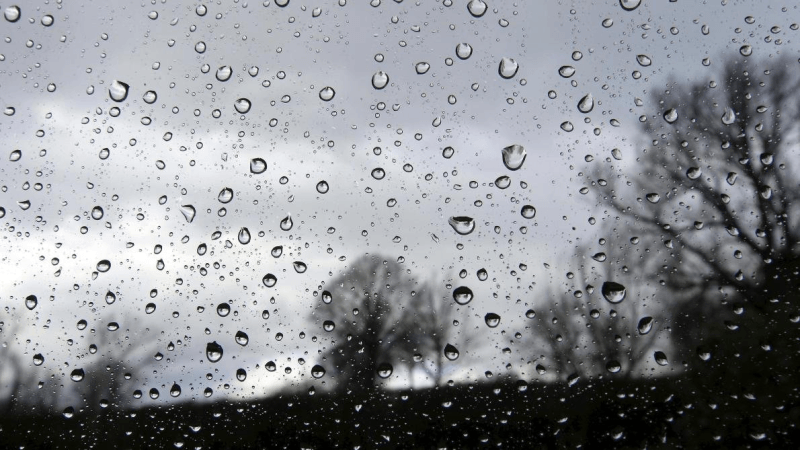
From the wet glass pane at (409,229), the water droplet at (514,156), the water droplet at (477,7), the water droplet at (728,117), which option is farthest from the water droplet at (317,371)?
the water droplet at (728,117)

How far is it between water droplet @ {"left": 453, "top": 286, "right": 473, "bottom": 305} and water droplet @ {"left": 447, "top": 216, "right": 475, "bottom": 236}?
3.9 inches

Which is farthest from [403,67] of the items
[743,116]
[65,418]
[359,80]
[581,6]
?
[65,418]

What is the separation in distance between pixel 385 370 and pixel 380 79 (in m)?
0.55

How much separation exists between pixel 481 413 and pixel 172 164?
29.1 inches

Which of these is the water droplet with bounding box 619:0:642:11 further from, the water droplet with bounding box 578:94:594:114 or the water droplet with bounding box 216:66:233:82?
the water droplet with bounding box 216:66:233:82

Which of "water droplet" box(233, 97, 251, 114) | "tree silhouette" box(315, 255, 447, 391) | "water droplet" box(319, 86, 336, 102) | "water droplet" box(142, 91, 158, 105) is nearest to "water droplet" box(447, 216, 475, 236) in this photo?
"tree silhouette" box(315, 255, 447, 391)

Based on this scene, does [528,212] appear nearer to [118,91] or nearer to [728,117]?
[728,117]

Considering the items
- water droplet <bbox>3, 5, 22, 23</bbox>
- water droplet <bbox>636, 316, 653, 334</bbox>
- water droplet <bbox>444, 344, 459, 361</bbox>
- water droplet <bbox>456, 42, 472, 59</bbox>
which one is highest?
water droplet <bbox>3, 5, 22, 23</bbox>

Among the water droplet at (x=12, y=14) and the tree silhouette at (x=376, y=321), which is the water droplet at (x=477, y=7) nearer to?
the tree silhouette at (x=376, y=321)

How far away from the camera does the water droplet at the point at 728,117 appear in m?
0.89

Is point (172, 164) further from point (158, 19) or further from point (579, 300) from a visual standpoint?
point (579, 300)

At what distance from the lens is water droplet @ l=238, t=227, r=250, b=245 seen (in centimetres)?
92

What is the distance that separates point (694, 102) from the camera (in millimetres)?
894

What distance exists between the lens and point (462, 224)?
88 cm
